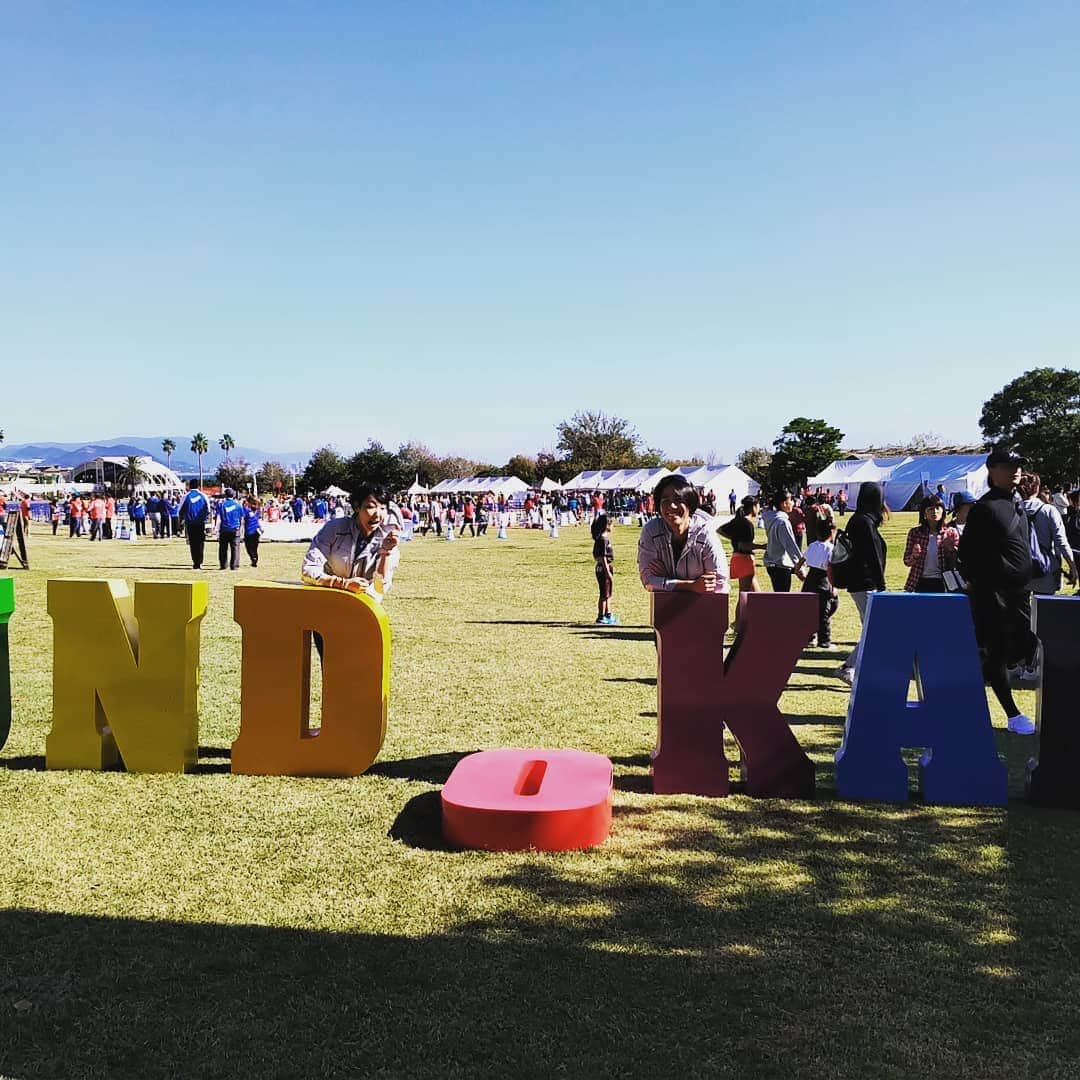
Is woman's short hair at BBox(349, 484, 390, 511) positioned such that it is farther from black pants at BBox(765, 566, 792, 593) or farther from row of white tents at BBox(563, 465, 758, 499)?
row of white tents at BBox(563, 465, 758, 499)

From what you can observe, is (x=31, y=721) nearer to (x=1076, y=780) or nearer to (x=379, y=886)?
(x=379, y=886)

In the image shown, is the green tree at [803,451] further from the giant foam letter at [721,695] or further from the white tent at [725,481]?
the giant foam letter at [721,695]

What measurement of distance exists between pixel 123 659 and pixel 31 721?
2089mm

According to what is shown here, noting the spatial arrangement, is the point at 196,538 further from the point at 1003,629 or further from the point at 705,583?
the point at 1003,629

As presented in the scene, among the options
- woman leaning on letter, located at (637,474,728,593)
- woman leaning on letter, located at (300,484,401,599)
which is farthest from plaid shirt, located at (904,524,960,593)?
woman leaning on letter, located at (300,484,401,599)

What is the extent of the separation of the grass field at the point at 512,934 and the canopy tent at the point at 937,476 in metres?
46.6

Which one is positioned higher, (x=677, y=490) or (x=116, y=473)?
(x=116, y=473)

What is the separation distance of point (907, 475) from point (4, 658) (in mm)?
57490

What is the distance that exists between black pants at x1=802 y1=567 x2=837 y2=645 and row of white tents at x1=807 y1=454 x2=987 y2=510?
140 ft

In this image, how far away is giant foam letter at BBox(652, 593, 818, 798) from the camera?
5727 millimetres

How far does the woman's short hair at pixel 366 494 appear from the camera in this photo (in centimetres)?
677

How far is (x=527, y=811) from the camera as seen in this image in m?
4.89

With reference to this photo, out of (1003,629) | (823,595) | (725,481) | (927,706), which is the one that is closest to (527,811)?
(927,706)

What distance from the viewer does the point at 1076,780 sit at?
5.52 m
